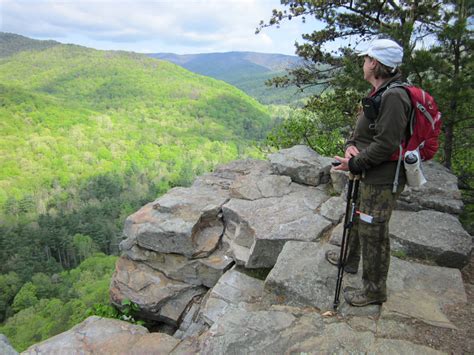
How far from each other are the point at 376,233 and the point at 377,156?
85 centimetres

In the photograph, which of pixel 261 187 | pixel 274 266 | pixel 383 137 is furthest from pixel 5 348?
pixel 261 187

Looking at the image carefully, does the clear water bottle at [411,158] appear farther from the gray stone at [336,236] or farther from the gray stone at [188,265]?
the gray stone at [188,265]

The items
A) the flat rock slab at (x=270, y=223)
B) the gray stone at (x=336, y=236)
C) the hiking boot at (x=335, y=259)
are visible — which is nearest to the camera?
the hiking boot at (x=335, y=259)

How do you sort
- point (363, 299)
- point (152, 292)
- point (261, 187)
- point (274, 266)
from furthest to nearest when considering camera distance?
point (261, 187)
point (152, 292)
point (274, 266)
point (363, 299)

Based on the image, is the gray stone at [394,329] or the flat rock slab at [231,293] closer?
the gray stone at [394,329]

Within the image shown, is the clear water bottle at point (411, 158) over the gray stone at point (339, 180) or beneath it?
over

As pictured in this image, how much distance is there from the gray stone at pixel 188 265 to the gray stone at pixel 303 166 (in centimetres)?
238

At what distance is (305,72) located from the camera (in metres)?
10.2

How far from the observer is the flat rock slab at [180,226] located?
22.0 ft

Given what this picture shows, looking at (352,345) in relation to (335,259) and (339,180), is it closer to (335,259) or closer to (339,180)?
(335,259)

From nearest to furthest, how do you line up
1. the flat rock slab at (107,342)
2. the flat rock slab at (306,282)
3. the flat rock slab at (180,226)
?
1. the flat rock slab at (306,282)
2. the flat rock slab at (107,342)
3. the flat rock slab at (180,226)

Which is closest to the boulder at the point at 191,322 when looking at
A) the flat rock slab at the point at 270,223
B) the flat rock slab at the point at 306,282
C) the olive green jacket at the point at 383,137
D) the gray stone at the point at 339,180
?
the flat rock slab at the point at 270,223

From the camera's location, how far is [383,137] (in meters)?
2.94

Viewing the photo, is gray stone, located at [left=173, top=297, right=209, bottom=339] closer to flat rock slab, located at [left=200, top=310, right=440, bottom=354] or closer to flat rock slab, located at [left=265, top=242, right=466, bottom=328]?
flat rock slab, located at [left=265, top=242, right=466, bottom=328]
